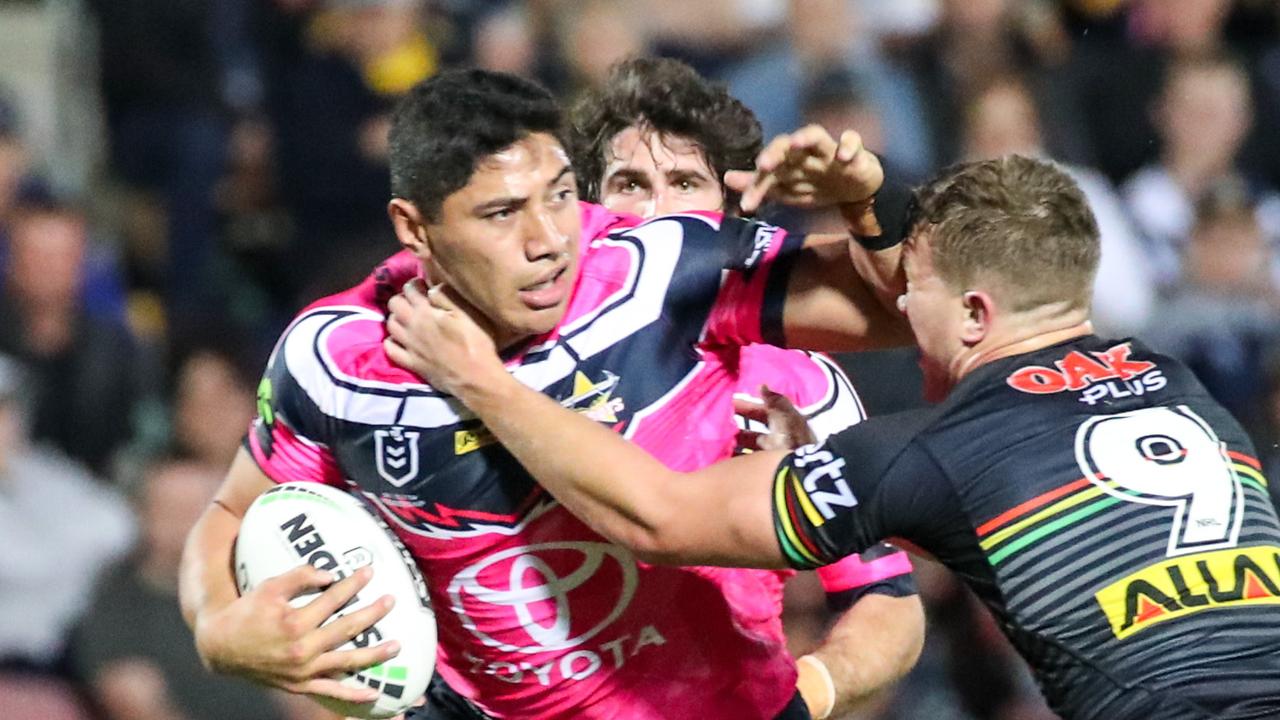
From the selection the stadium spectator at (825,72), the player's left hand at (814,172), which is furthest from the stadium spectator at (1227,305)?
the player's left hand at (814,172)

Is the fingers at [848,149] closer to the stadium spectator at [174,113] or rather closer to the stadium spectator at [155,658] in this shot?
the stadium spectator at [155,658]

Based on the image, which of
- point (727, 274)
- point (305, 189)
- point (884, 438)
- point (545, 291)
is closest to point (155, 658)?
point (305, 189)

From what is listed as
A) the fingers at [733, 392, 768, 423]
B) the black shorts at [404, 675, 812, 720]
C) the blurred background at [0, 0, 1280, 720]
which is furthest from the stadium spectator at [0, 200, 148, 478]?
the fingers at [733, 392, 768, 423]

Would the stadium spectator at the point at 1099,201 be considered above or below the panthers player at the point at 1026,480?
below

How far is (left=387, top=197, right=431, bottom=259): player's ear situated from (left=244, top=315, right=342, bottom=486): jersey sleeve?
1.03ft

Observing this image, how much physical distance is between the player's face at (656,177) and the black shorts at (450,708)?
1206mm

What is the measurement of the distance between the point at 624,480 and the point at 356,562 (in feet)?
2.12

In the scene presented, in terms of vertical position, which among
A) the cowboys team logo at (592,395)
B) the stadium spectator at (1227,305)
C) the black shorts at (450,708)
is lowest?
the stadium spectator at (1227,305)

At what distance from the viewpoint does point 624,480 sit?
11.7 ft

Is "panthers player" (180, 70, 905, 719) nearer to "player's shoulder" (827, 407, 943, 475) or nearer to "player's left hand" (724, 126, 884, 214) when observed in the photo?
"player's left hand" (724, 126, 884, 214)

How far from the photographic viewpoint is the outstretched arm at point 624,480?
11.7 feet

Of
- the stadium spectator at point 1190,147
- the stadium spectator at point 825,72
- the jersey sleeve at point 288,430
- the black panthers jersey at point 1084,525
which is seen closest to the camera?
the black panthers jersey at point 1084,525

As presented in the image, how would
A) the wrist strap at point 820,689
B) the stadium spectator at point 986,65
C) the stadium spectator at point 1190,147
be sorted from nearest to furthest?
the wrist strap at point 820,689 → the stadium spectator at point 1190,147 → the stadium spectator at point 986,65

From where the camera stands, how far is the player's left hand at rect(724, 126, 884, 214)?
11.8ft
